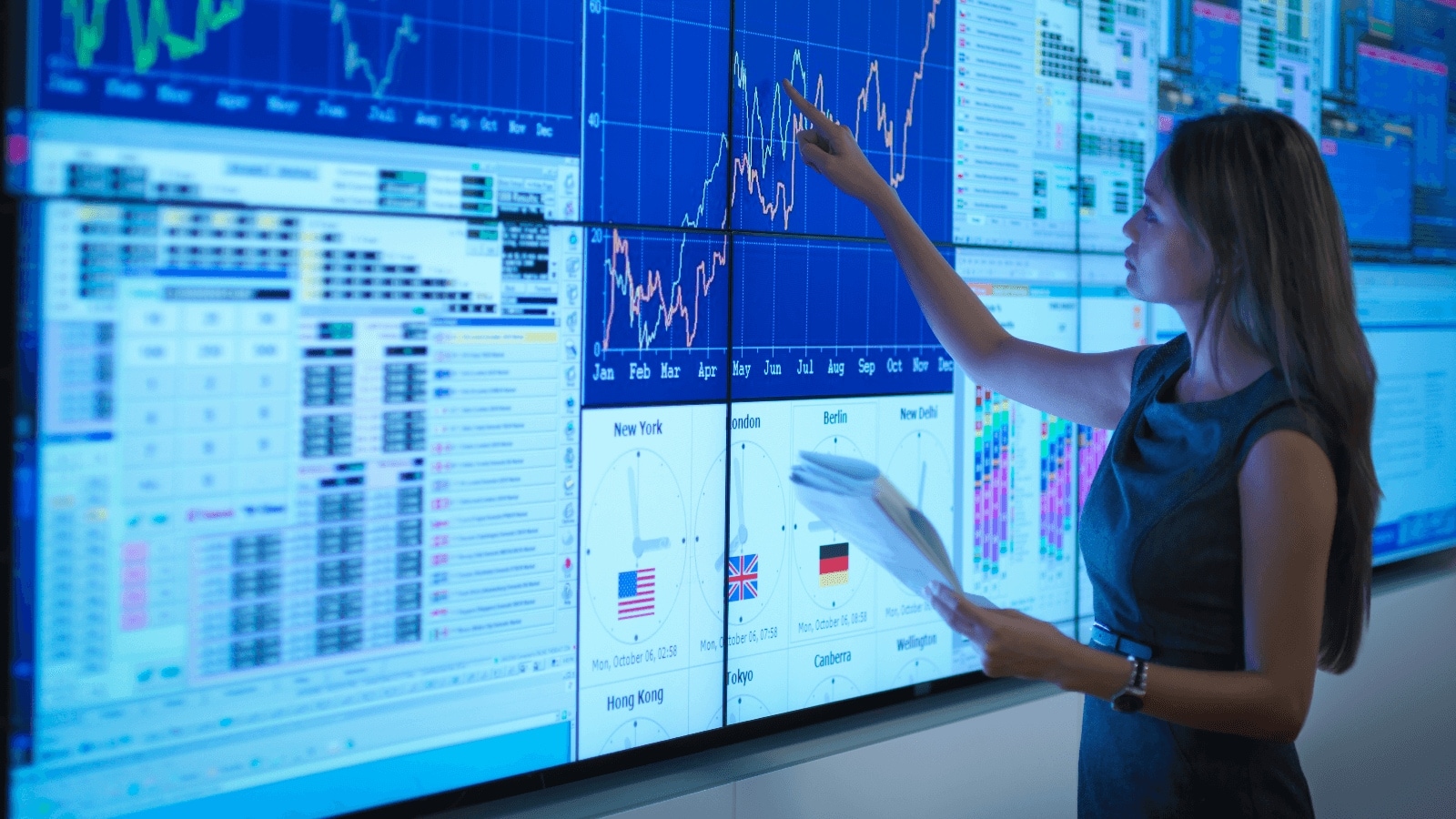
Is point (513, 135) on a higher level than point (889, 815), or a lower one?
higher

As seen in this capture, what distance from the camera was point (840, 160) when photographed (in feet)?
5.19

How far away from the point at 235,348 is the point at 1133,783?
4.46ft

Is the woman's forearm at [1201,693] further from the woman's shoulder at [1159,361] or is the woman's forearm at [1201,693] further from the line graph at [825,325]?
the line graph at [825,325]

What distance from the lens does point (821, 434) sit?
5.63 ft

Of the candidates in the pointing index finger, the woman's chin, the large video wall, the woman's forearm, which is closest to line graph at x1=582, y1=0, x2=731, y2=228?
the large video wall

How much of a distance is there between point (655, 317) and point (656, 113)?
326 millimetres

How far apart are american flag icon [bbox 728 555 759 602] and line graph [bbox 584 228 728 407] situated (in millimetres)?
285

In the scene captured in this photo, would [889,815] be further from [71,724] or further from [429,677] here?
[71,724]

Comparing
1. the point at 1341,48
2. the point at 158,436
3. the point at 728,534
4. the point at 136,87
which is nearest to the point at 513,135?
the point at 136,87

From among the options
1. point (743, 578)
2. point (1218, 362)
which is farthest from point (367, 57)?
point (1218, 362)

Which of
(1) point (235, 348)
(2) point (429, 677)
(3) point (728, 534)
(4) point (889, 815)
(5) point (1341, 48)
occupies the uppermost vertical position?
(5) point (1341, 48)

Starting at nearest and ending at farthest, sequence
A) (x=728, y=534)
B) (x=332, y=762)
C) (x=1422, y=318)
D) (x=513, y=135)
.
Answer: (x=332, y=762) → (x=513, y=135) → (x=728, y=534) → (x=1422, y=318)

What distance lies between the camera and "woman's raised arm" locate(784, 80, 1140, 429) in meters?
1.59

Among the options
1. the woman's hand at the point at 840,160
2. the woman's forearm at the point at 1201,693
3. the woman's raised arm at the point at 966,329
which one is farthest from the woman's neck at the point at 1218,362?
the woman's hand at the point at 840,160
